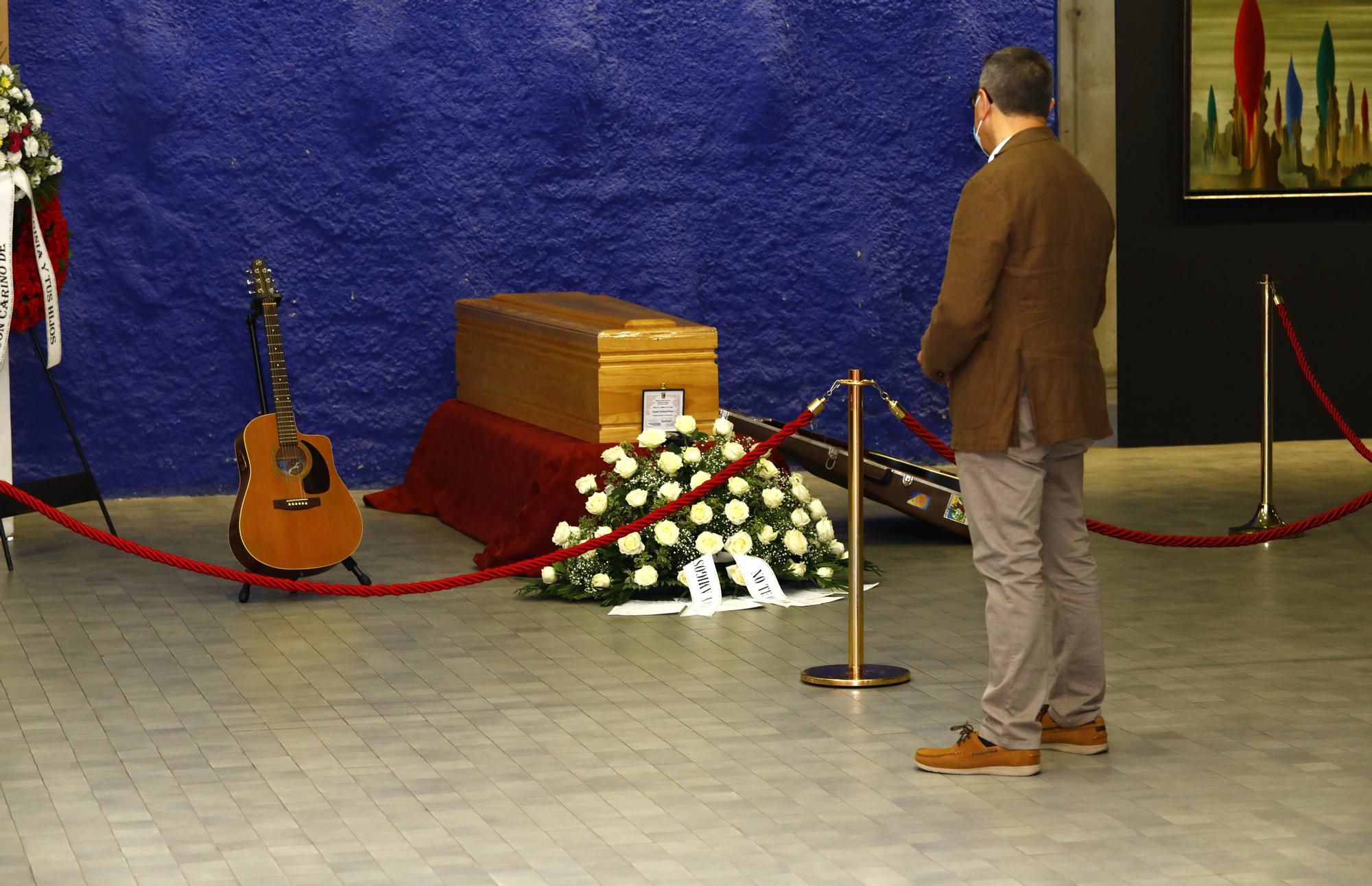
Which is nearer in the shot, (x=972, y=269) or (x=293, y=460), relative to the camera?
(x=972, y=269)

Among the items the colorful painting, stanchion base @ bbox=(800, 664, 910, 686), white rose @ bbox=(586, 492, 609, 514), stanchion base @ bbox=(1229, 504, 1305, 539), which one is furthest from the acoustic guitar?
the colorful painting

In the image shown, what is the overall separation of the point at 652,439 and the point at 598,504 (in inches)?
11.9

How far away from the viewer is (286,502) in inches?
255

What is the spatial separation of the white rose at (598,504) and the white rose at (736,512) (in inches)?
16.2

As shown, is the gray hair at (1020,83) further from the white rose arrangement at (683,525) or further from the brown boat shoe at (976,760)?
the white rose arrangement at (683,525)

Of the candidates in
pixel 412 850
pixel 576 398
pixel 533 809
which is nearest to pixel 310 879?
pixel 412 850

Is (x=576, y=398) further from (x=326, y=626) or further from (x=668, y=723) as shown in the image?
(x=668, y=723)

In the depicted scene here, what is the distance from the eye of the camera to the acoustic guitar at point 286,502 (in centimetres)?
640

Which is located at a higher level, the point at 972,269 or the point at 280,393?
the point at 972,269

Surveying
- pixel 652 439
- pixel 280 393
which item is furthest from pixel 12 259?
pixel 652 439

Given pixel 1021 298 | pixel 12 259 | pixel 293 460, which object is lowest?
pixel 293 460

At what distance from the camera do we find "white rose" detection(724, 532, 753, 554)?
6285mm

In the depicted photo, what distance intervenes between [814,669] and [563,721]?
2.65 feet

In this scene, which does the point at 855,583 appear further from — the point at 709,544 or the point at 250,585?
the point at 250,585
